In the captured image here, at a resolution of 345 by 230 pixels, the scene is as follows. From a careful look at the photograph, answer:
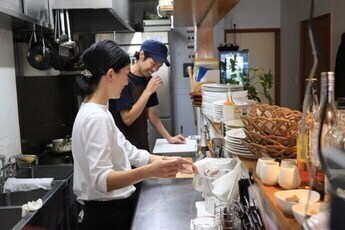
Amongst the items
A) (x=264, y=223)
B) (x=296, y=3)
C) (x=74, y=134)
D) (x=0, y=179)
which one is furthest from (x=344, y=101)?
(x=296, y=3)

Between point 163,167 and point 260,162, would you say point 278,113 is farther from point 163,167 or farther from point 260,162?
point 163,167

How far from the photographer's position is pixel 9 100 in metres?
2.77

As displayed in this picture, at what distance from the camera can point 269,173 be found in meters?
0.95

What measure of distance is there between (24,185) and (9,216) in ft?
1.05

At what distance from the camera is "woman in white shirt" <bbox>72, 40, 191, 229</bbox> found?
1.50 meters

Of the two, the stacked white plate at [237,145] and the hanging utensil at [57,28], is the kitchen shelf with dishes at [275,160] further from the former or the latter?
the hanging utensil at [57,28]

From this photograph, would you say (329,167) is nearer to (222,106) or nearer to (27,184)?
(222,106)

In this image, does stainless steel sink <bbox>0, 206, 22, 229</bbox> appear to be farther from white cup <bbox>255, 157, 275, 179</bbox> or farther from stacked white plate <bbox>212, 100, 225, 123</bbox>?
white cup <bbox>255, 157, 275, 179</bbox>

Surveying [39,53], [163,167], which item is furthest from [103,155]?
[39,53]

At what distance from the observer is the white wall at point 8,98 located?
265 centimetres

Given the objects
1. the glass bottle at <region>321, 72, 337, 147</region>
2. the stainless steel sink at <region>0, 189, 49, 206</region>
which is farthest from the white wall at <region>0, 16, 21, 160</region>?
the glass bottle at <region>321, 72, 337, 147</region>

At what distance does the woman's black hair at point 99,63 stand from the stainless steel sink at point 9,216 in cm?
80

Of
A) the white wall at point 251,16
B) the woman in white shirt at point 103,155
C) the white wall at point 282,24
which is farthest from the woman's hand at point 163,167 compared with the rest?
the white wall at point 251,16

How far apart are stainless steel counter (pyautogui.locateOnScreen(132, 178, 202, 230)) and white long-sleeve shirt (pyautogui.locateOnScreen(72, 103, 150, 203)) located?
0.15 m
